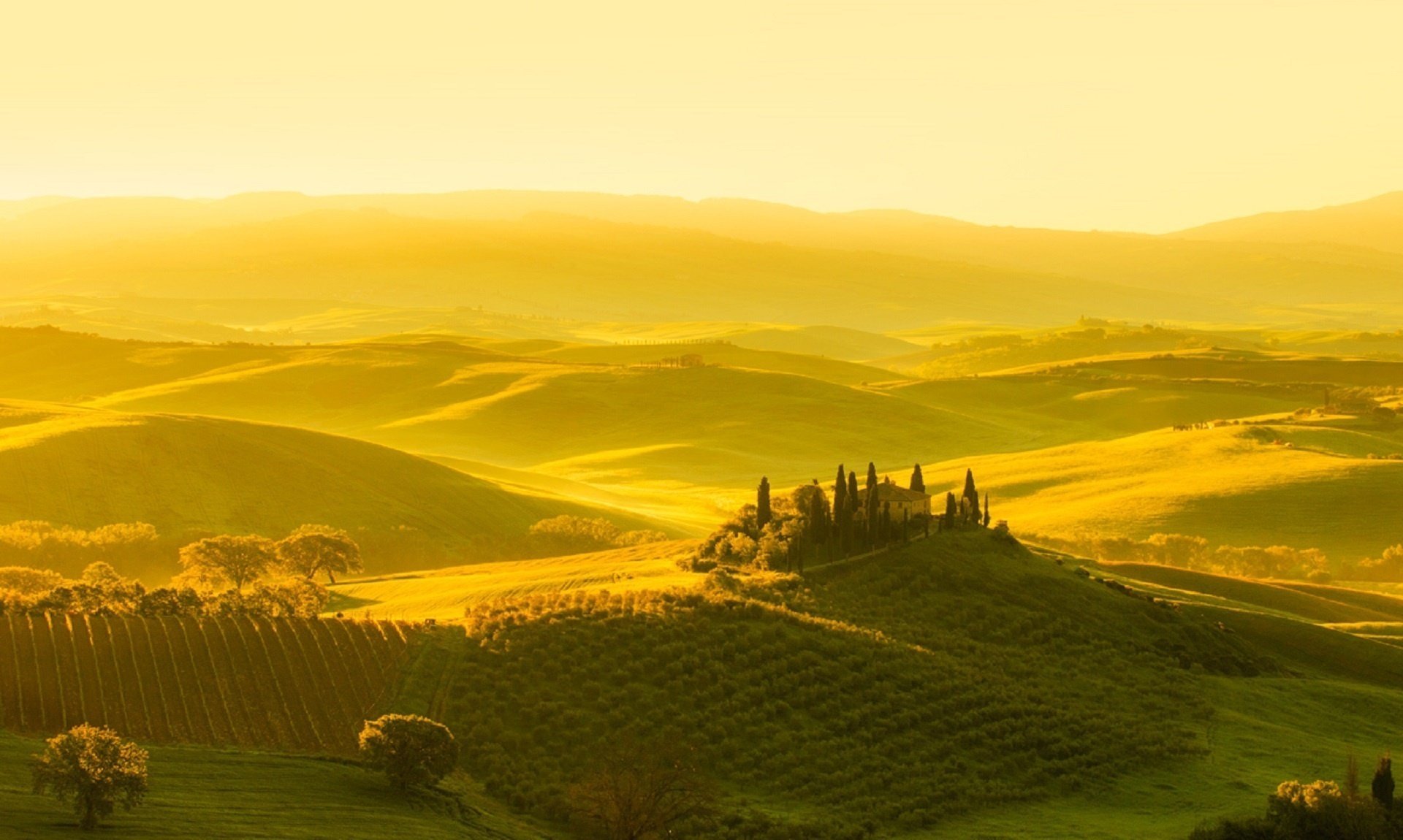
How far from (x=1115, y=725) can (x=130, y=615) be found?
35.7 metres

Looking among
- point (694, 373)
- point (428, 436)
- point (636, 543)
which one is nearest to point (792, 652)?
point (636, 543)

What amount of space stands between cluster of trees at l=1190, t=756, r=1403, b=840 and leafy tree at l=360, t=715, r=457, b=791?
21447 mm

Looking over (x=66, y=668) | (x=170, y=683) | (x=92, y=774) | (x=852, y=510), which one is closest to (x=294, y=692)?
(x=170, y=683)

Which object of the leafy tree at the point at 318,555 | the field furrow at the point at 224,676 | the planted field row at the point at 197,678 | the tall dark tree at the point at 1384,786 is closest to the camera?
the tall dark tree at the point at 1384,786

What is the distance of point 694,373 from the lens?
194 m

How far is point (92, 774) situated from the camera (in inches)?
1289

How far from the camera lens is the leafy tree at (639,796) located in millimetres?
37250

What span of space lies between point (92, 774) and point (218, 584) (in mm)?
46341

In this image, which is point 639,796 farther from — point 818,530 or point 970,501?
point 970,501

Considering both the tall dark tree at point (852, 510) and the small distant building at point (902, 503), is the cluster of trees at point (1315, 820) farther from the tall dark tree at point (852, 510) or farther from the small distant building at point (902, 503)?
the small distant building at point (902, 503)

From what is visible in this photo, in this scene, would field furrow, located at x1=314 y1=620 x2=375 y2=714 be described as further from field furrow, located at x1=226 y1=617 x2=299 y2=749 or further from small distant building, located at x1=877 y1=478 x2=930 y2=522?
small distant building, located at x1=877 y1=478 x2=930 y2=522

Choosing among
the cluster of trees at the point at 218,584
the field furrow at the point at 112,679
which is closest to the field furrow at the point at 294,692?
the cluster of trees at the point at 218,584

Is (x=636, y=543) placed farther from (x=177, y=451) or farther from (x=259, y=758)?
(x=259, y=758)

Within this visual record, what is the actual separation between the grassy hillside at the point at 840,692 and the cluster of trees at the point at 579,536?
38.5 m
